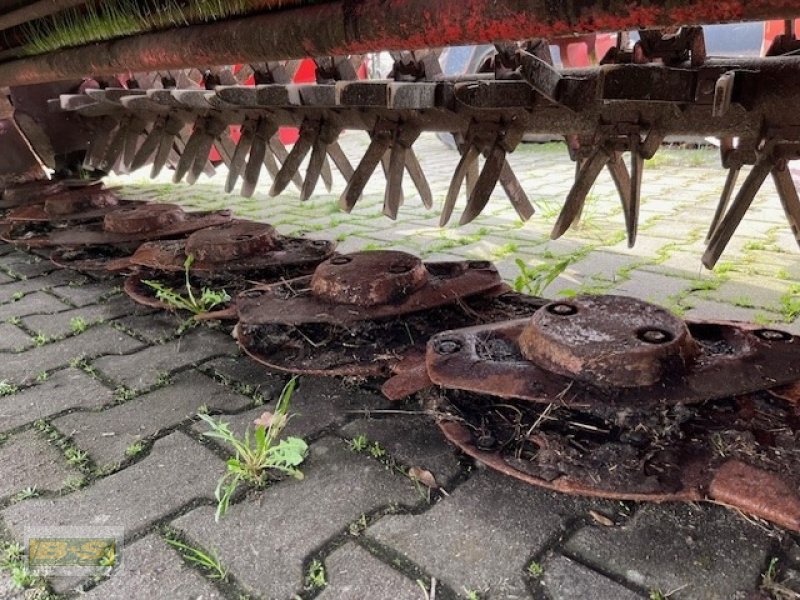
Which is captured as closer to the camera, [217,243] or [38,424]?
[38,424]

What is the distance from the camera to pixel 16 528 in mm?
1284

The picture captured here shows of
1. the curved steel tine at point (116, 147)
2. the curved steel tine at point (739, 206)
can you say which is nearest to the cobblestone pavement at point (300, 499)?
the curved steel tine at point (739, 206)

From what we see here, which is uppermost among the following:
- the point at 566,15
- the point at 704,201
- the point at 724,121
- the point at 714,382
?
the point at 566,15

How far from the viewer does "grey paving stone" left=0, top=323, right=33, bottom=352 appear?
224cm

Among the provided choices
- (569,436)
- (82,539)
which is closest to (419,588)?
(569,436)

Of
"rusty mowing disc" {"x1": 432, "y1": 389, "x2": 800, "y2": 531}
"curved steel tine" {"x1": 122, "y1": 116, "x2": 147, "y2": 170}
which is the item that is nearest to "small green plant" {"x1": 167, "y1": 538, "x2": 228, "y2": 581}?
"rusty mowing disc" {"x1": 432, "y1": 389, "x2": 800, "y2": 531}

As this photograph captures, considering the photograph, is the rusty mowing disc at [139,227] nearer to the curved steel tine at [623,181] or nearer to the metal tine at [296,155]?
the metal tine at [296,155]

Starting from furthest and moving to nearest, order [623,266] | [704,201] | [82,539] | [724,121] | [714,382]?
[704,201] → [623,266] → [724,121] → [714,382] → [82,539]

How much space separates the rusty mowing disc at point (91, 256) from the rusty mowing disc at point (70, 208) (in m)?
0.31

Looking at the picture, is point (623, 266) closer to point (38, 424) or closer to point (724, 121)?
point (724, 121)

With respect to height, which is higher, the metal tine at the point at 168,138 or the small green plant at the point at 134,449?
the metal tine at the point at 168,138

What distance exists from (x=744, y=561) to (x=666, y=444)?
25cm

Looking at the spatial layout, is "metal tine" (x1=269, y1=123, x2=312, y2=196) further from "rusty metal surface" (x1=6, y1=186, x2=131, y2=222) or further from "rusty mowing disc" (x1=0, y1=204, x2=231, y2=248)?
"rusty metal surface" (x1=6, y1=186, x2=131, y2=222)

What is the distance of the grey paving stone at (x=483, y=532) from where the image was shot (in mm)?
1130
